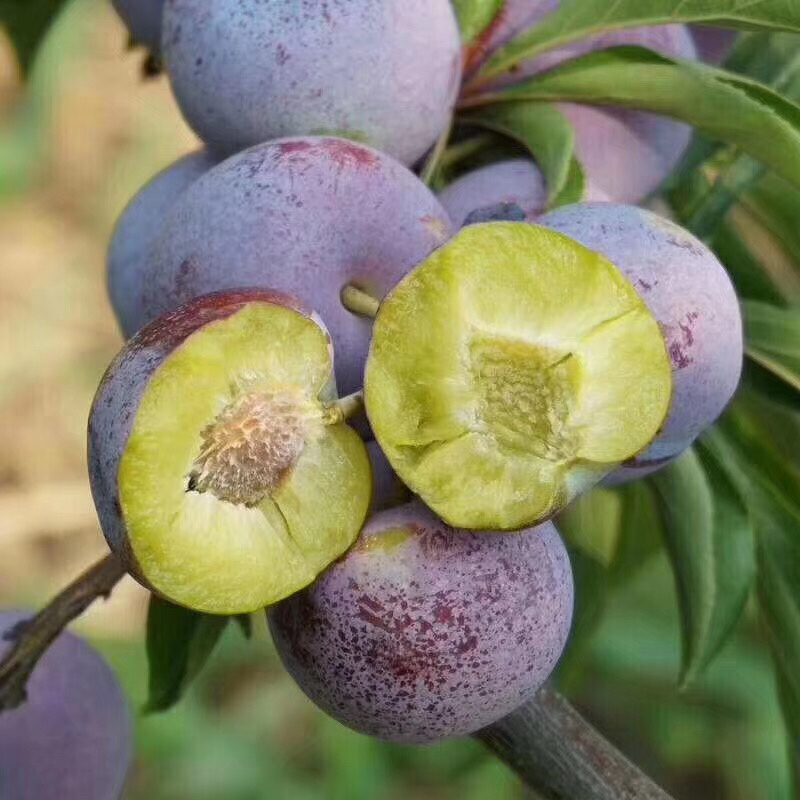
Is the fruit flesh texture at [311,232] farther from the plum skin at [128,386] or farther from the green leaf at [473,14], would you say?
the green leaf at [473,14]

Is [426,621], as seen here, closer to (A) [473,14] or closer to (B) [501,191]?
(B) [501,191]

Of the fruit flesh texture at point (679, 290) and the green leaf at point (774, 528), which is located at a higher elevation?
the fruit flesh texture at point (679, 290)

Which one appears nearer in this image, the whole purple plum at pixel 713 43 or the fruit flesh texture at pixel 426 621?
the fruit flesh texture at pixel 426 621

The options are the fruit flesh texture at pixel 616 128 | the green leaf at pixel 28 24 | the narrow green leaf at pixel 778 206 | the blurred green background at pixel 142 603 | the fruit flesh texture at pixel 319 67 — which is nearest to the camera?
the fruit flesh texture at pixel 319 67

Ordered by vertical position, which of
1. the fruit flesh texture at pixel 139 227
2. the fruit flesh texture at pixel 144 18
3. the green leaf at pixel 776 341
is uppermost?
the green leaf at pixel 776 341

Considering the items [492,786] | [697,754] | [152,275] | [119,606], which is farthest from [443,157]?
[119,606]

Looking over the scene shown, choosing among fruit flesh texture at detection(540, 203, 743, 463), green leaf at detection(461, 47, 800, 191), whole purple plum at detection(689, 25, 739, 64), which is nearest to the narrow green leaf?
whole purple plum at detection(689, 25, 739, 64)

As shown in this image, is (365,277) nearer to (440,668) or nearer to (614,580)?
(440,668)

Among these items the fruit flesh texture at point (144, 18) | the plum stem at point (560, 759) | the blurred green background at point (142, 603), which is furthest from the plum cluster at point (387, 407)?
the blurred green background at point (142, 603)
